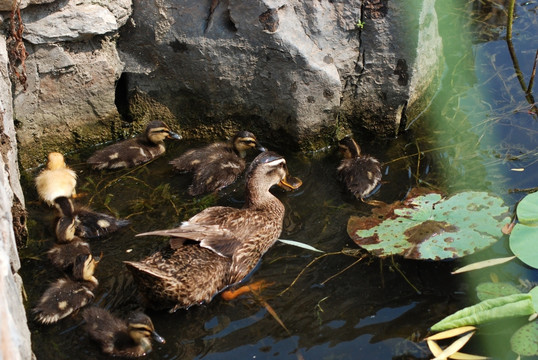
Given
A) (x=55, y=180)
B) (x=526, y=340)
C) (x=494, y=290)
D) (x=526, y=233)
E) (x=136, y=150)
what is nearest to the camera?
(x=526, y=340)

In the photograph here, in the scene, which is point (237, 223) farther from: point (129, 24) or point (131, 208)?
point (129, 24)

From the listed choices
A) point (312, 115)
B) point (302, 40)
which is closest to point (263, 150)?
point (312, 115)

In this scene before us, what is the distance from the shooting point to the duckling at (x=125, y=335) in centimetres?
395

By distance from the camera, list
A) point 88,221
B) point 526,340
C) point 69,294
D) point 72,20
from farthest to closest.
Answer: point 72,20, point 88,221, point 69,294, point 526,340

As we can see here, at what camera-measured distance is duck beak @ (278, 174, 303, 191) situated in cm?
526

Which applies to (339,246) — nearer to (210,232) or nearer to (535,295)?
(210,232)

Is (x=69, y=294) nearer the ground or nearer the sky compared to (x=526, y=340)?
nearer the ground

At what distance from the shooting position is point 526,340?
3822mm

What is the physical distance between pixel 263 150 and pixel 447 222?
61.8 inches

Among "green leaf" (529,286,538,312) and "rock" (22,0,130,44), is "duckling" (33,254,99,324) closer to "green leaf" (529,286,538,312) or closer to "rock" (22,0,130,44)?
"rock" (22,0,130,44)

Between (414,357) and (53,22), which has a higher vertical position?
(53,22)

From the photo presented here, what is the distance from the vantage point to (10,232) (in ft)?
11.1

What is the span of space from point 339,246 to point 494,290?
98 centimetres

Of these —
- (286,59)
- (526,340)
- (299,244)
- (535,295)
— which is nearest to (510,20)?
(286,59)
